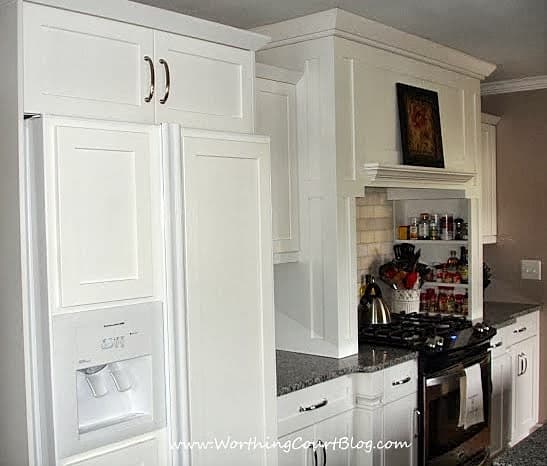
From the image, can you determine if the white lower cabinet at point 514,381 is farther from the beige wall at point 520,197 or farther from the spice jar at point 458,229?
the spice jar at point 458,229

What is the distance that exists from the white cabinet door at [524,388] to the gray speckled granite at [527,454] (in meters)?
2.47

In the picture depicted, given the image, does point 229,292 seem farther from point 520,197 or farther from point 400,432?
point 520,197

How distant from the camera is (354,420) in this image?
3.19 meters

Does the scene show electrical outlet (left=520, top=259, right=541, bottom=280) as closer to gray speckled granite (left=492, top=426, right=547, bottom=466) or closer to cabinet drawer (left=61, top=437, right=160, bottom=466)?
gray speckled granite (left=492, top=426, right=547, bottom=466)

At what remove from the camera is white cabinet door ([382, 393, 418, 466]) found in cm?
322

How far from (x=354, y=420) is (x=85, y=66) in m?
1.91

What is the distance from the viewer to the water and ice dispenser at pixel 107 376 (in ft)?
6.80

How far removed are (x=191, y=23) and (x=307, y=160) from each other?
104 centimetres

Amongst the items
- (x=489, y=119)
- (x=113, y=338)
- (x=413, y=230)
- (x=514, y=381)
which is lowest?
(x=514, y=381)

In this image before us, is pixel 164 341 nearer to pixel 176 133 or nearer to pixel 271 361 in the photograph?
pixel 271 361

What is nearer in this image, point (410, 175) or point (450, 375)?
point (450, 375)

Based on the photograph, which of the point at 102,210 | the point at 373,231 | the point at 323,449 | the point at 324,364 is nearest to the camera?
the point at 102,210

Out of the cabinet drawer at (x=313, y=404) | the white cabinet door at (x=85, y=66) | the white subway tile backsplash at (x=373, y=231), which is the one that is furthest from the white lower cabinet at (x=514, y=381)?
the white cabinet door at (x=85, y=66)

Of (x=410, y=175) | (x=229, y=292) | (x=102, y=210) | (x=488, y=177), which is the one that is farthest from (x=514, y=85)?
(x=102, y=210)
